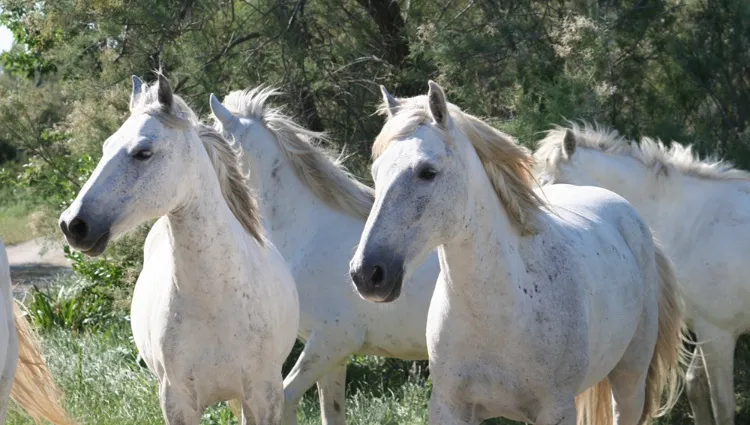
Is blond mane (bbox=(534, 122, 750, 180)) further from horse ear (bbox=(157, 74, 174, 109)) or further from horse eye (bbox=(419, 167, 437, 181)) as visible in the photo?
horse eye (bbox=(419, 167, 437, 181))

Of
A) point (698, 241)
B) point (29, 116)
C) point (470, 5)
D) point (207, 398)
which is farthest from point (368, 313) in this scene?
point (29, 116)

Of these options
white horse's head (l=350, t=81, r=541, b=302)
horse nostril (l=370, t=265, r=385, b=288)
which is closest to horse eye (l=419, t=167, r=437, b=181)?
white horse's head (l=350, t=81, r=541, b=302)

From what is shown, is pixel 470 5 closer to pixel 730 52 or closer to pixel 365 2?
pixel 365 2

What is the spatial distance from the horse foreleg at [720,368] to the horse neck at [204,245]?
10.9 ft

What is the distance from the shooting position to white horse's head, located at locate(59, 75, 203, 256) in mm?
3686

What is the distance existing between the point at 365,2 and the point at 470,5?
3.46 ft

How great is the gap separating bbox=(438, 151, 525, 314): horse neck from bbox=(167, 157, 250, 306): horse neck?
0.90m

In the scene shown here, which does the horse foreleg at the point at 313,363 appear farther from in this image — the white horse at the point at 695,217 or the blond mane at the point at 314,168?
the white horse at the point at 695,217

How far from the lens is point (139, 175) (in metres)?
3.84

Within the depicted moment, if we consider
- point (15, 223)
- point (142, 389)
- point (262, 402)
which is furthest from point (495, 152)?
point (15, 223)

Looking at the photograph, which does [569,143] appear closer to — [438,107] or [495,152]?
[495,152]

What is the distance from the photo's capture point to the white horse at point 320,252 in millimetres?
5668

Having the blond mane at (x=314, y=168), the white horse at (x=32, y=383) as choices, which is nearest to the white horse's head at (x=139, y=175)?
the white horse at (x=32, y=383)

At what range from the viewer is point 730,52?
24.7 ft
